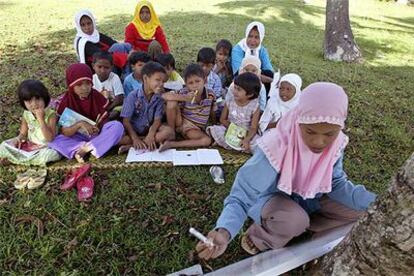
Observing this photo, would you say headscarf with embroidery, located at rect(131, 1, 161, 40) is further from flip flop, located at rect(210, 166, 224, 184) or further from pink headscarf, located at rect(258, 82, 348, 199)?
pink headscarf, located at rect(258, 82, 348, 199)

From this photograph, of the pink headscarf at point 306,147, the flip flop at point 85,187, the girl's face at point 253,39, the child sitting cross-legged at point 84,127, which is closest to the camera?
the pink headscarf at point 306,147

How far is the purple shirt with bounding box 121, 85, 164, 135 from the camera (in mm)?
3910

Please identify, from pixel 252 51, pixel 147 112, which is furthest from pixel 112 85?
pixel 252 51

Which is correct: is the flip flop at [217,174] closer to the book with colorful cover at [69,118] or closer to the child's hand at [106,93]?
the book with colorful cover at [69,118]

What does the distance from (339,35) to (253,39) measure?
3562mm

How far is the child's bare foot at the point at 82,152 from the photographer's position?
11.4 feet

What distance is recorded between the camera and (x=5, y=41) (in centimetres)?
733

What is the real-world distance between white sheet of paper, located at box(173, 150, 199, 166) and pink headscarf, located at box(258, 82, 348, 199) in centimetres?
149

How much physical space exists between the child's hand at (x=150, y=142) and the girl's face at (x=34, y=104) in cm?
98

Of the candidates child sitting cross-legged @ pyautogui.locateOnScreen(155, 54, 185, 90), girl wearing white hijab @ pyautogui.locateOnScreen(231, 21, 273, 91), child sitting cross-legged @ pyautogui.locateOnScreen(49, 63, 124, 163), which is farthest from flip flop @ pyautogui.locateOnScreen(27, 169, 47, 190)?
girl wearing white hijab @ pyautogui.locateOnScreen(231, 21, 273, 91)

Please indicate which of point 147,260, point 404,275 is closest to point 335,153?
point 404,275

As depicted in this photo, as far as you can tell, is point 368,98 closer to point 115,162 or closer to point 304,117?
point 115,162

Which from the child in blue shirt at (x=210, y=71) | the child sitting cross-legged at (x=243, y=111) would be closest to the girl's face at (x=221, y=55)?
the child in blue shirt at (x=210, y=71)

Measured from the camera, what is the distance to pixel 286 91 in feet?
13.0
